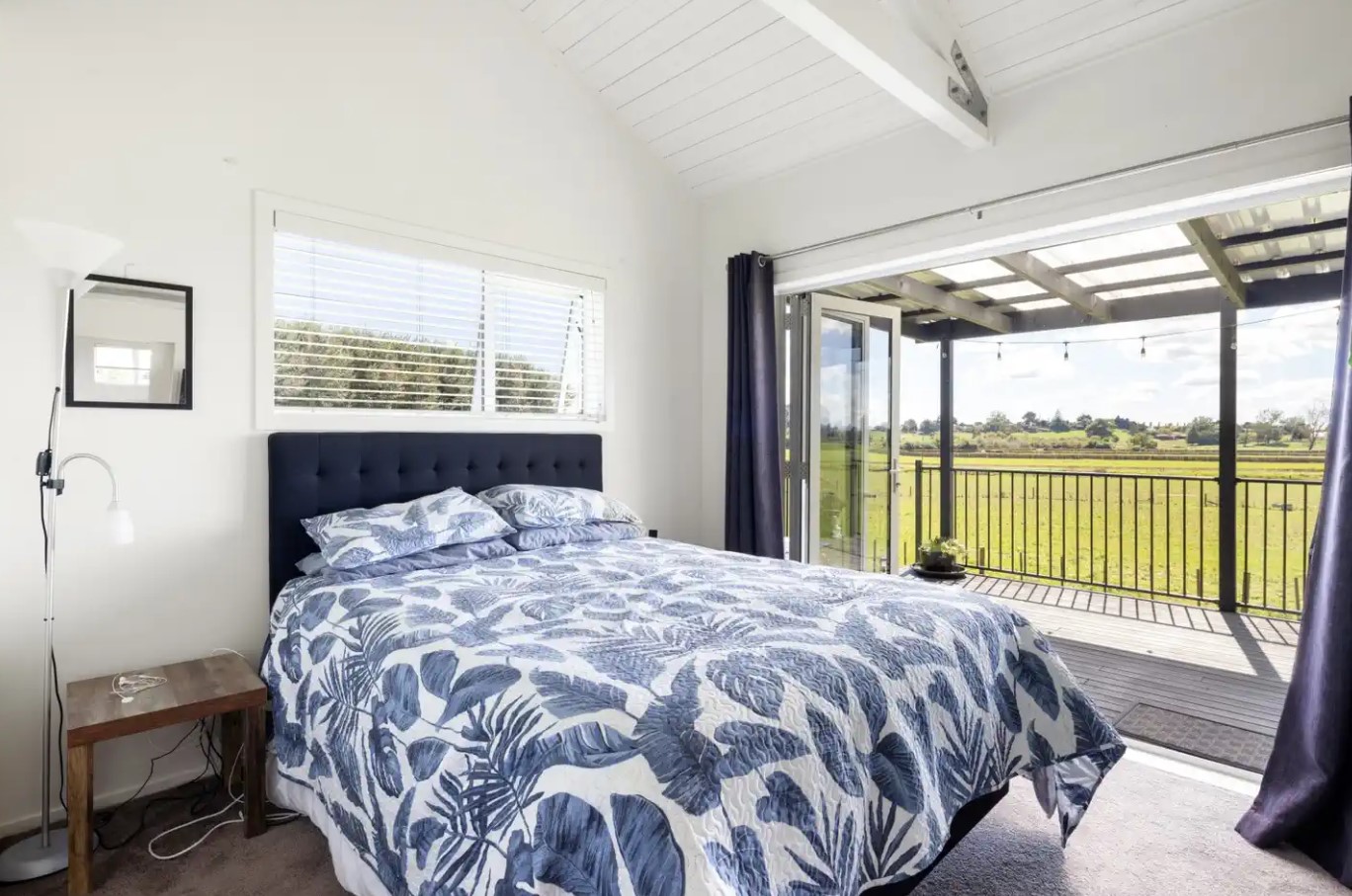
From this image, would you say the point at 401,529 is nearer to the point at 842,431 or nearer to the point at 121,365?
the point at 121,365

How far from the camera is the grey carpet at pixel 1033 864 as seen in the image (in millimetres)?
1896

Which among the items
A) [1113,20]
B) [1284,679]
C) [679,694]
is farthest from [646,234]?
[1284,679]

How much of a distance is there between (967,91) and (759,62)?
0.96 m

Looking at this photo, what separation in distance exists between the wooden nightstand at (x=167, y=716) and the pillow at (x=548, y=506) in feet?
3.56

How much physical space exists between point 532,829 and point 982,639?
4.20ft

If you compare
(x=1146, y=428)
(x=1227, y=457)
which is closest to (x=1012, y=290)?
(x=1146, y=428)

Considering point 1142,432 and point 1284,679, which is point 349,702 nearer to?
point 1284,679

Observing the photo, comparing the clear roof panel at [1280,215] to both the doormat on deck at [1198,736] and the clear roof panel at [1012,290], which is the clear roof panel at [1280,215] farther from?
the doormat on deck at [1198,736]

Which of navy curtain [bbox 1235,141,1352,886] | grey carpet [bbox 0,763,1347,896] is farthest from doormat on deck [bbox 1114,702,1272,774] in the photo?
navy curtain [bbox 1235,141,1352,886]

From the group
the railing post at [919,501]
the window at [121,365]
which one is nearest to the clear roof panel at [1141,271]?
the railing post at [919,501]

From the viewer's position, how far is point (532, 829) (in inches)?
45.7

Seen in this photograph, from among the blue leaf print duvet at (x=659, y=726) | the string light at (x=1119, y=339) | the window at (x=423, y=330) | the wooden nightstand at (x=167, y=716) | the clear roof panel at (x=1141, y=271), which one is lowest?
the wooden nightstand at (x=167, y=716)

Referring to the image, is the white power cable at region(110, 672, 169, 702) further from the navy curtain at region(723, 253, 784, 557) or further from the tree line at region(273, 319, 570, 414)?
the navy curtain at region(723, 253, 784, 557)

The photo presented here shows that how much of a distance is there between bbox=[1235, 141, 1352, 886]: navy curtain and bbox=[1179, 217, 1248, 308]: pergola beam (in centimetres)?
172
